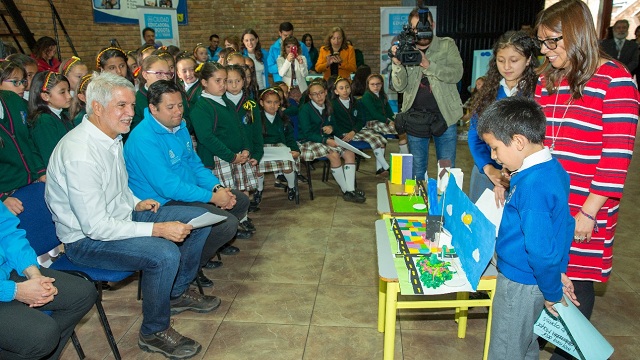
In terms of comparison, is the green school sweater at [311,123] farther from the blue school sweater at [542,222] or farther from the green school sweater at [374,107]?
the blue school sweater at [542,222]

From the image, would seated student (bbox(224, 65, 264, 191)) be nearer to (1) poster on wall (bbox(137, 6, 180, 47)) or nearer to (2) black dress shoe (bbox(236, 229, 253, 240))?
(2) black dress shoe (bbox(236, 229, 253, 240))

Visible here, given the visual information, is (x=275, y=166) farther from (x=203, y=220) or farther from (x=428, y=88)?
(x=203, y=220)

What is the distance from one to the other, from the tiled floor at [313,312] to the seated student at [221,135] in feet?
1.63

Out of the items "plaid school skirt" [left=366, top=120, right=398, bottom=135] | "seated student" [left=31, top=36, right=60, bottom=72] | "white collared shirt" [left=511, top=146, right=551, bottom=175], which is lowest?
"plaid school skirt" [left=366, top=120, right=398, bottom=135]

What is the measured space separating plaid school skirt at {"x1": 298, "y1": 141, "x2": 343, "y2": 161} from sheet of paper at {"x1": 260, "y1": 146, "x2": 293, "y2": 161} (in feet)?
0.77

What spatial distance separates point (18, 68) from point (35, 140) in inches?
24.8

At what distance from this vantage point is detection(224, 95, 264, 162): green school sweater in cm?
405

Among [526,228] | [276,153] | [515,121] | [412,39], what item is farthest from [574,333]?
[276,153]

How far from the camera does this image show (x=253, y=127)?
414 cm

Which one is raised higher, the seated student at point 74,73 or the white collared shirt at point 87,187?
the seated student at point 74,73

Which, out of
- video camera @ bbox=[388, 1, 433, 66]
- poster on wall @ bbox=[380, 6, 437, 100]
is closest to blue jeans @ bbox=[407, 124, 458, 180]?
video camera @ bbox=[388, 1, 433, 66]

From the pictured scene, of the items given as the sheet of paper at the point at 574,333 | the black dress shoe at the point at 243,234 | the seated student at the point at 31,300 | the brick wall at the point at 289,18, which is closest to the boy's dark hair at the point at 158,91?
the seated student at the point at 31,300

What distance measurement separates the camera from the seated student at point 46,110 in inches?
122

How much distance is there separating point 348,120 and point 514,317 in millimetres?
3534
